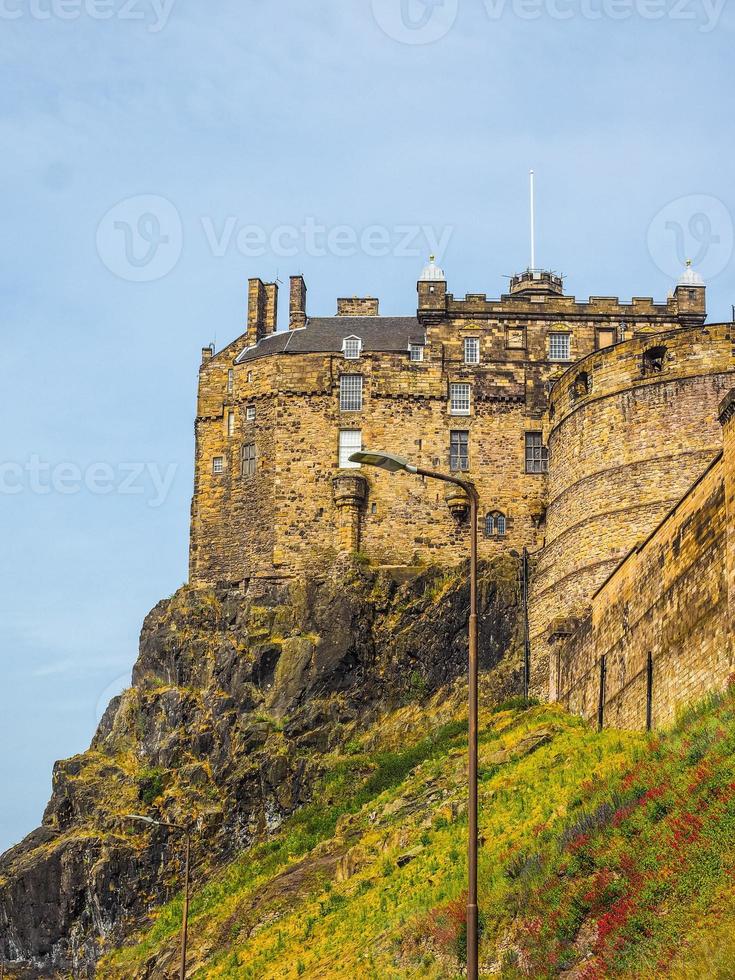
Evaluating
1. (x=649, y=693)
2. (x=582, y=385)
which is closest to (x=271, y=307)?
(x=582, y=385)

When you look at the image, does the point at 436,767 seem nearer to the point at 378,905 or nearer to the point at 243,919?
the point at 243,919

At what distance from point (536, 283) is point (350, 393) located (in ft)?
39.6

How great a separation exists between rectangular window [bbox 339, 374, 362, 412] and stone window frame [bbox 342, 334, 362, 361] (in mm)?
903

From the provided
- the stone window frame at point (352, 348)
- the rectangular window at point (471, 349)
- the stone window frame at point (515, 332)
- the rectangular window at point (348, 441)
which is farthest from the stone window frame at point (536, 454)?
the stone window frame at point (352, 348)

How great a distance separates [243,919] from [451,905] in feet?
53.1

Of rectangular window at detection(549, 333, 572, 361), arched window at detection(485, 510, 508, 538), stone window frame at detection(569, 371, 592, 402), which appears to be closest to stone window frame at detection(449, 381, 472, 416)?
rectangular window at detection(549, 333, 572, 361)

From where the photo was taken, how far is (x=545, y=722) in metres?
48.2

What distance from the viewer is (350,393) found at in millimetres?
65000

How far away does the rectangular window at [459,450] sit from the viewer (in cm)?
6347

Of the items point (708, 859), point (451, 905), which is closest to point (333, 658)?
point (451, 905)

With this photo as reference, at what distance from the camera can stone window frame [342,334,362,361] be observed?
65.7m

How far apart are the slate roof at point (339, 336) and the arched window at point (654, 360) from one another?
14990mm

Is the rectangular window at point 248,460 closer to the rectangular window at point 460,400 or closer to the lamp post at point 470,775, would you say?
the rectangular window at point 460,400

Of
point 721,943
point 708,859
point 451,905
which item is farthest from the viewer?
point 451,905
